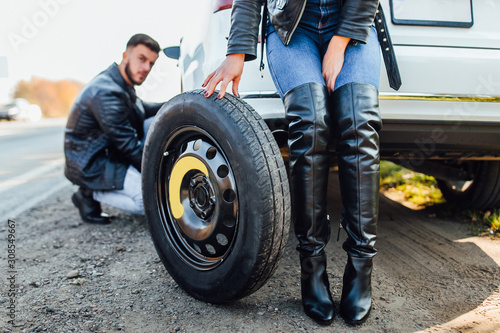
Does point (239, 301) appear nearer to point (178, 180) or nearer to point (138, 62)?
point (178, 180)

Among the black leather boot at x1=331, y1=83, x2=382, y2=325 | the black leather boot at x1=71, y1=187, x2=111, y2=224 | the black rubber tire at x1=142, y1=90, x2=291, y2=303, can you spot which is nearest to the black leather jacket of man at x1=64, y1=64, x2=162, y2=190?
the black leather boot at x1=71, y1=187, x2=111, y2=224

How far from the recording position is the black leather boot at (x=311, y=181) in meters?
1.51

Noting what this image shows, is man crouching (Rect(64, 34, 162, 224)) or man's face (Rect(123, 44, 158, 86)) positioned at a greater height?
man's face (Rect(123, 44, 158, 86))

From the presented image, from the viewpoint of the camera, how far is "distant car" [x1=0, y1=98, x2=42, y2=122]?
920 inches

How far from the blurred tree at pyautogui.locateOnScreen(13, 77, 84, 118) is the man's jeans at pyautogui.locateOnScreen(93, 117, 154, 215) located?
4385 cm

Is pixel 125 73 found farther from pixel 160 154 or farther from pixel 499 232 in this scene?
pixel 499 232

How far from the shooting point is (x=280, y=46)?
64.5 inches

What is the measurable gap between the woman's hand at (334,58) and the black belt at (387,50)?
25cm

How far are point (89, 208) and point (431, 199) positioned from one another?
2844 mm

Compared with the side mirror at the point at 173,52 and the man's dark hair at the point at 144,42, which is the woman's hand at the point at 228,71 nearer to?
the side mirror at the point at 173,52

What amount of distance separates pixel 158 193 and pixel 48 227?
156 centimetres

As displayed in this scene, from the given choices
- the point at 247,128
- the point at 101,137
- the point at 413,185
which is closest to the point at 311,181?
the point at 247,128

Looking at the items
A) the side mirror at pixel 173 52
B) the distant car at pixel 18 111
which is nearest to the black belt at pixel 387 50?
the side mirror at pixel 173 52

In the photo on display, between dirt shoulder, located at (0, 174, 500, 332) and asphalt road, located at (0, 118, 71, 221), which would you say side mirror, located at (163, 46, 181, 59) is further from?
asphalt road, located at (0, 118, 71, 221)
